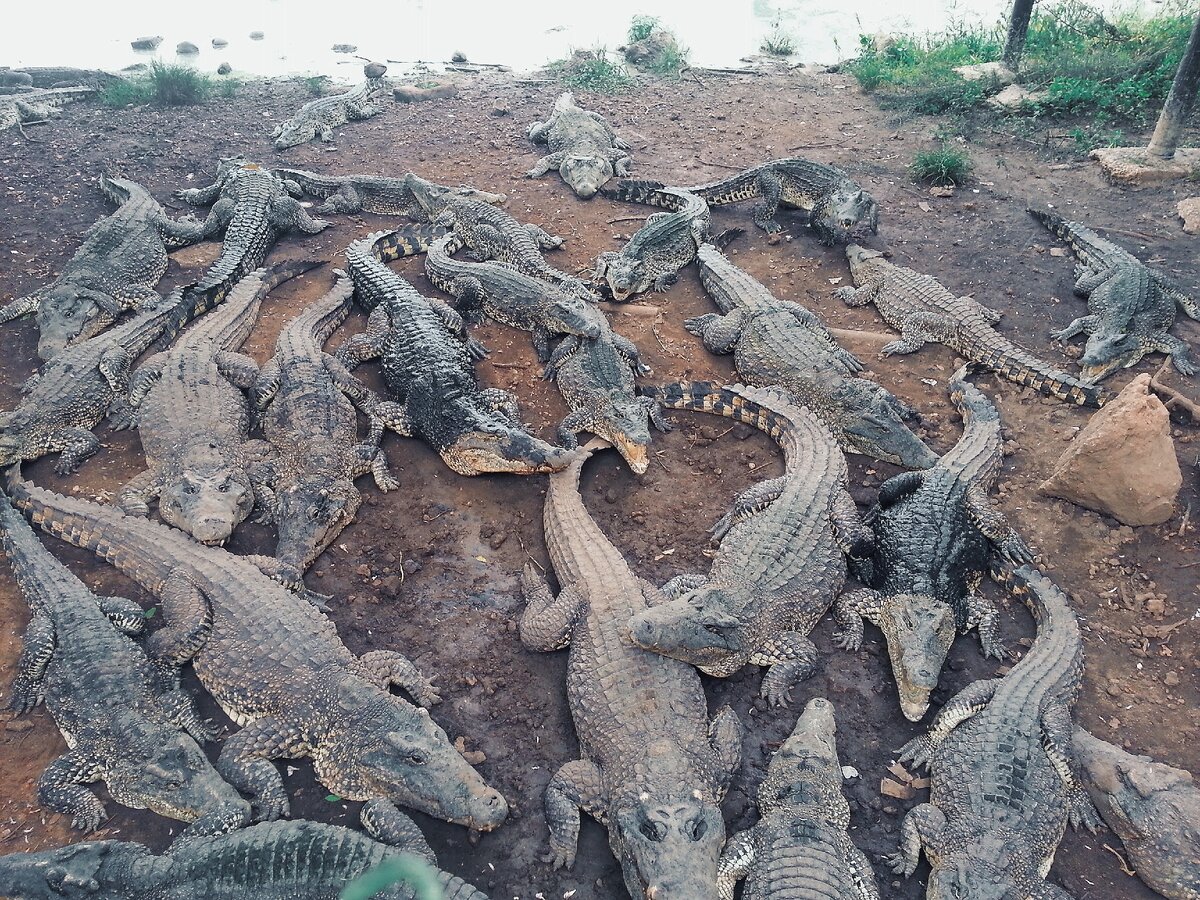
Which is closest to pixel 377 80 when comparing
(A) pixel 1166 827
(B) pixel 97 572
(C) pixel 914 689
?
(B) pixel 97 572

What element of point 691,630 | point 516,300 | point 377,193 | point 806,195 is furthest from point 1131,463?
point 377,193

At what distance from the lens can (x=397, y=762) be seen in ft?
13.5

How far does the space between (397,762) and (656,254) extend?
602cm

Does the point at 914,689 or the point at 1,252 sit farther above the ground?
the point at 1,252

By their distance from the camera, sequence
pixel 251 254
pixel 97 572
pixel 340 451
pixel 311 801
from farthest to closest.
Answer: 1. pixel 251 254
2. pixel 340 451
3. pixel 97 572
4. pixel 311 801

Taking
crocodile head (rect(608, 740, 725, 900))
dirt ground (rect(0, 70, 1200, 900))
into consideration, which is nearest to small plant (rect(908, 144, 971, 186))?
dirt ground (rect(0, 70, 1200, 900))

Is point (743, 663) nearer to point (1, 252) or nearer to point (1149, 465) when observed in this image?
point (1149, 465)

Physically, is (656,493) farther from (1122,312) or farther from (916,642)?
(1122,312)

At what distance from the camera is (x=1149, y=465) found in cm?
540

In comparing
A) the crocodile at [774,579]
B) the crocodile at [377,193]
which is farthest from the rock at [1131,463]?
the crocodile at [377,193]

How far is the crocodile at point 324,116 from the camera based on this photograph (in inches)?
458

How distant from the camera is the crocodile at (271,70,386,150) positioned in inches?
458

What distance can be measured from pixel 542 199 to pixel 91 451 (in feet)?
19.7

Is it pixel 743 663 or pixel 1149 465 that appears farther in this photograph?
pixel 1149 465
